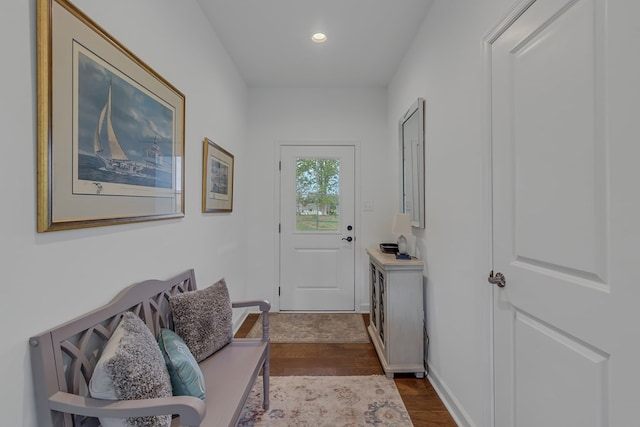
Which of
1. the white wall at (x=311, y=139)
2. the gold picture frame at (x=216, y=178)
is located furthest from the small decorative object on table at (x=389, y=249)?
the gold picture frame at (x=216, y=178)

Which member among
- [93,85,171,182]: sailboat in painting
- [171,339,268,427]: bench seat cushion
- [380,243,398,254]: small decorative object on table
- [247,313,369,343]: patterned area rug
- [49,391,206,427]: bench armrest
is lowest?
[247,313,369,343]: patterned area rug

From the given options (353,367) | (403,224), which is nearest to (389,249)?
(403,224)

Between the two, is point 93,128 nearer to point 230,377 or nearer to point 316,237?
point 230,377

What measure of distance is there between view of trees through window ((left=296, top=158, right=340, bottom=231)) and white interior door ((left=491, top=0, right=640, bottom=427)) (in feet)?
7.51

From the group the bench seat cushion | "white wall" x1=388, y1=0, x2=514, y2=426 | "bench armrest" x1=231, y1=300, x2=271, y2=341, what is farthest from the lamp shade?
the bench seat cushion

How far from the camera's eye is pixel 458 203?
1.75 m

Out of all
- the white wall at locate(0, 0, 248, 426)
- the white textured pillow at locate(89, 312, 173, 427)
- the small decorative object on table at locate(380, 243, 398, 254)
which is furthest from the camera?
the small decorative object on table at locate(380, 243, 398, 254)

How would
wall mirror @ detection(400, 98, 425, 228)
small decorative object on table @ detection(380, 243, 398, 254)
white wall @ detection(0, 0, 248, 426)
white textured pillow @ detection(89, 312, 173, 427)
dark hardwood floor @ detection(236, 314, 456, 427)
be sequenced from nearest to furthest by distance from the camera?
white wall @ detection(0, 0, 248, 426), white textured pillow @ detection(89, 312, 173, 427), dark hardwood floor @ detection(236, 314, 456, 427), wall mirror @ detection(400, 98, 425, 228), small decorative object on table @ detection(380, 243, 398, 254)

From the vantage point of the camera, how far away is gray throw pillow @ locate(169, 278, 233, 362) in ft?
4.95

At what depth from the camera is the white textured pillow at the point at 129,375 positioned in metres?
0.92

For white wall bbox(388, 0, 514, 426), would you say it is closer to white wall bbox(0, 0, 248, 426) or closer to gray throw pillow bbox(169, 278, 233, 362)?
gray throw pillow bbox(169, 278, 233, 362)

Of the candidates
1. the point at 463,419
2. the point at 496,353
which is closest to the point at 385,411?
the point at 463,419

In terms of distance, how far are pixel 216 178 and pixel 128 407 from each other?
1.83 metres

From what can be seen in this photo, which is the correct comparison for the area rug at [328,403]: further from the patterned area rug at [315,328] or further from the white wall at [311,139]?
the white wall at [311,139]
